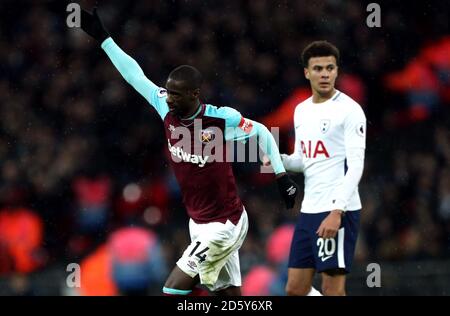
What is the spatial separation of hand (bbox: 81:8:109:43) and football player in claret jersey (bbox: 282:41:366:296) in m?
1.35

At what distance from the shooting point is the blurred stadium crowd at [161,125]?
9414mm

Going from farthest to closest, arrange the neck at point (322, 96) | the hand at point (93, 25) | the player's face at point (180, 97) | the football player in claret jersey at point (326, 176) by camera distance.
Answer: the neck at point (322, 96) < the hand at point (93, 25) < the football player in claret jersey at point (326, 176) < the player's face at point (180, 97)

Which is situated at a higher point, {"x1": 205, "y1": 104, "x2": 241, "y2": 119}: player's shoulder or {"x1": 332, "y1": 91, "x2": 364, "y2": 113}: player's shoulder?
{"x1": 332, "y1": 91, "x2": 364, "y2": 113}: player's shoulder

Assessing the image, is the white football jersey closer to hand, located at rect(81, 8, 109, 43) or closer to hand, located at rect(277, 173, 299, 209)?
hand, located at rect(277, 173, 299, 209)

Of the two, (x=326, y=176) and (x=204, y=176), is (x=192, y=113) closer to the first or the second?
(x=204, y=176)

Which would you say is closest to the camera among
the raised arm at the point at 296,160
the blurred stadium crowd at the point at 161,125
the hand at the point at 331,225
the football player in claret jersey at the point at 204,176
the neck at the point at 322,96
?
the football player in claret jersey at the point at 204,176

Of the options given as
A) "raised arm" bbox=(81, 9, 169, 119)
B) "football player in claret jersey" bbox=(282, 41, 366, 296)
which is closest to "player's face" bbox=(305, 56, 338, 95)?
"football player in claret jersey" bbox=(282, 41, 366, 296)

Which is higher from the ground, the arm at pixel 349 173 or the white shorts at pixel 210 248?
the arm at pixel 349 173

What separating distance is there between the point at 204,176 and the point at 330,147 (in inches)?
34.8

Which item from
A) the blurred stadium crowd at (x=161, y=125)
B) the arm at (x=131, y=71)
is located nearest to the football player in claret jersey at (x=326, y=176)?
the arm at (x=131, y=71)

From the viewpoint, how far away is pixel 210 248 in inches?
222

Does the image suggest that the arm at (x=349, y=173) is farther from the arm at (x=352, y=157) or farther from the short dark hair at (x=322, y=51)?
the short dark hair at (x=322, y=51)

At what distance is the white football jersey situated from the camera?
19.3ft
